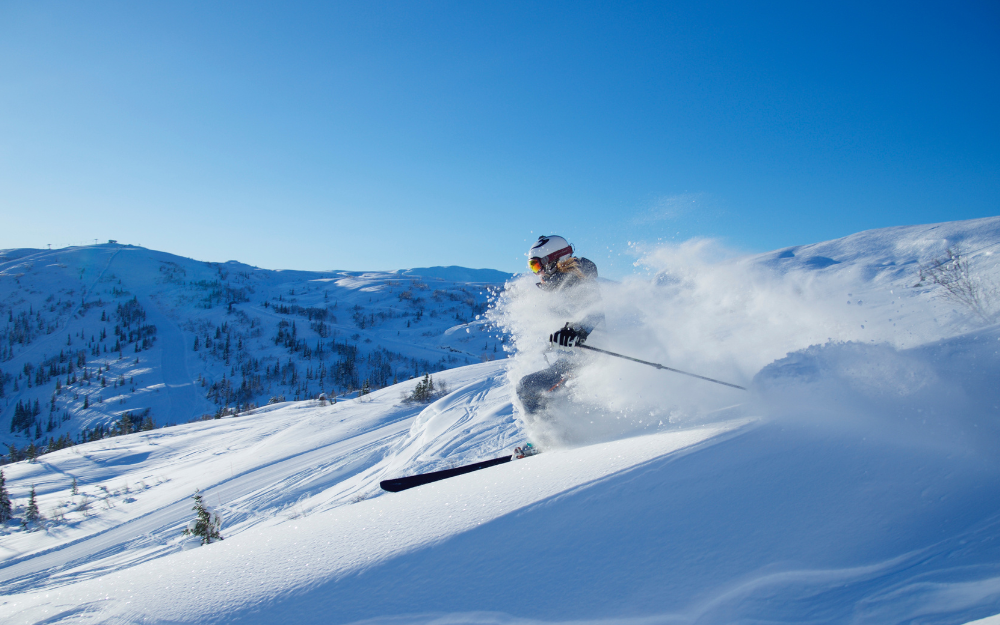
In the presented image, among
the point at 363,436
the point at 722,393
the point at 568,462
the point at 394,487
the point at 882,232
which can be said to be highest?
the point at 882,232

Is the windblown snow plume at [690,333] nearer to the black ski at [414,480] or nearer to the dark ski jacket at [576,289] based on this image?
the dark ski jacket at [576,289]

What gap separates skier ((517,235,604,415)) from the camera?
559cm

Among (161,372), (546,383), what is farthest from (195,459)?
(161,372)

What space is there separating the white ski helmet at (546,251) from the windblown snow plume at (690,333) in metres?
0.34

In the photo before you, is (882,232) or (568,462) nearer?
(568,462)

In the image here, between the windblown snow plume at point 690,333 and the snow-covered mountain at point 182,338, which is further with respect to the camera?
the snow-covered mountain at point 182,338

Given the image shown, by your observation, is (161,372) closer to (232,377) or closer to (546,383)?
(232,377)

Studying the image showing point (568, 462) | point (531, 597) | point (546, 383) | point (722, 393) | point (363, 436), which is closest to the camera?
point (531, 597)

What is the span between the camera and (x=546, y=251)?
6.05 meters

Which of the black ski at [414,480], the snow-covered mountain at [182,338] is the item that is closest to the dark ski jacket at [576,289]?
the black ski at [414,480]

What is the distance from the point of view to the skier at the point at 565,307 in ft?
18.3

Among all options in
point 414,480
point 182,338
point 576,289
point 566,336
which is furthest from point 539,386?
point 182,338

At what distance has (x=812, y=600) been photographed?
166 centimetres

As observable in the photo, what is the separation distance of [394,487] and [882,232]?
2594 centimetres
